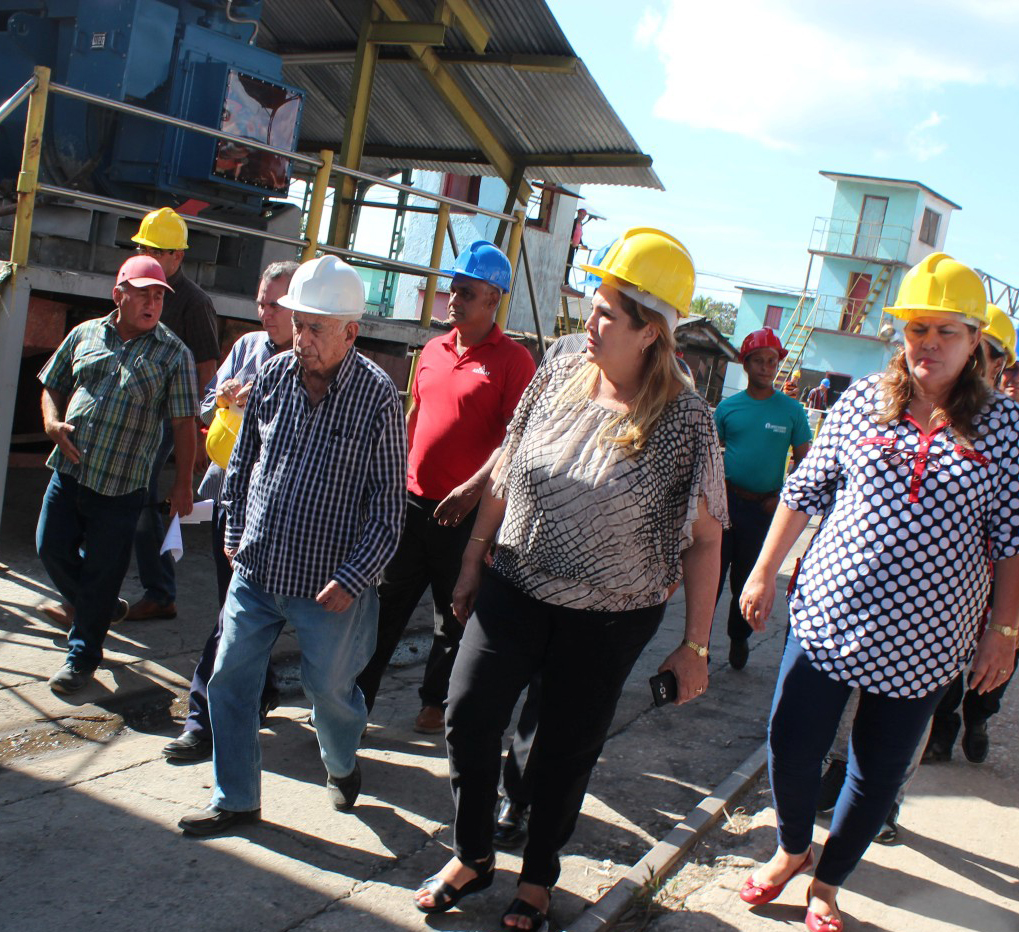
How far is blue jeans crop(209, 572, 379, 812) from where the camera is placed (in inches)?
142

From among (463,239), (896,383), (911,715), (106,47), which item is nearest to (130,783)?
(911,715)

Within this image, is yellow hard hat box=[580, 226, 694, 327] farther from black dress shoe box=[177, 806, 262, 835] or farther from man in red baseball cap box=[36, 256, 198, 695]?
man in red baseball cap box=[36, 256, 198, 695]

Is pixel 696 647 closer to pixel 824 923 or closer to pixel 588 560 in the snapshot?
pixel 588 560

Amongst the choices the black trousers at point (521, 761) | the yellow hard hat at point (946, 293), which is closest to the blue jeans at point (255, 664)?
the black trousers at point (521, 761)

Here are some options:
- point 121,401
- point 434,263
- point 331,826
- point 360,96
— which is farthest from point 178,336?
point 360,96

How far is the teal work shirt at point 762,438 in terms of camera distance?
635 centimetres

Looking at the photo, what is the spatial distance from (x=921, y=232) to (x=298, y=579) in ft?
168

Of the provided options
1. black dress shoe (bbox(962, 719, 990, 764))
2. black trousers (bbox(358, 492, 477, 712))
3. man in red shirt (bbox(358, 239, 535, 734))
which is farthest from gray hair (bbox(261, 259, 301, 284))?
black dress shoe (bbox(962, 719, 990, 764))

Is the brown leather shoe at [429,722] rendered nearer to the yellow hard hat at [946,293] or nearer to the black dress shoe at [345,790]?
the black dress shoe at [345,790]

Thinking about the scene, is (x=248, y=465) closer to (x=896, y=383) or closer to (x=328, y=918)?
(x=328, y=918)

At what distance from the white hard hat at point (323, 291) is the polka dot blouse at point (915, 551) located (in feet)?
5.65

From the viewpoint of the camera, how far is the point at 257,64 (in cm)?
827

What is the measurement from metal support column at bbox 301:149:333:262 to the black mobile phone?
4.71m

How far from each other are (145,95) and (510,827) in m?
6.11
